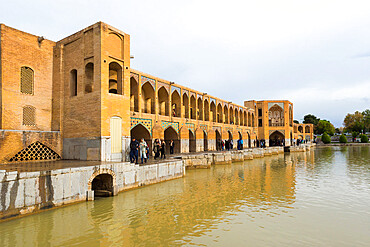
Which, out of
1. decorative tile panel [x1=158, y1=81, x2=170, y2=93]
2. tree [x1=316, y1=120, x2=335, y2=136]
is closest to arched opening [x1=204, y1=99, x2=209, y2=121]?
decorative tile panel [x1=158, y1=81, x2=170, y2=93]

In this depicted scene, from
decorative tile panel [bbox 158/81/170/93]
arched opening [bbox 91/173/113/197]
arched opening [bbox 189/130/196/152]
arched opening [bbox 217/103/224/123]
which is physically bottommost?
arched opening [bbox 91/173/113/197]

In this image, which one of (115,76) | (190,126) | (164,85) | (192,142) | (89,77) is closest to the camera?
(89,77)

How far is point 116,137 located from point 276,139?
109 ft

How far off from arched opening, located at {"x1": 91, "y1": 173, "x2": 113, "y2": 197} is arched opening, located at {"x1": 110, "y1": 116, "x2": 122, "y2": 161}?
1652mm

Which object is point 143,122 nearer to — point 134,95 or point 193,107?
point 134,95

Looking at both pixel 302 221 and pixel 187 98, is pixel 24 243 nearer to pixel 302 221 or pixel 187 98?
pixel 302 221

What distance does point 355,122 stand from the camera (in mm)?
62719

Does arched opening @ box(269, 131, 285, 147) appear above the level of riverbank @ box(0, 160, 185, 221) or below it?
above

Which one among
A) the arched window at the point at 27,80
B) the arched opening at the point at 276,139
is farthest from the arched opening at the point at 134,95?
the arched opening at the point at 276,139

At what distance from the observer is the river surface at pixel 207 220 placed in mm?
5004

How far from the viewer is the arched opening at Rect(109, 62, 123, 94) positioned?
37.1 feet

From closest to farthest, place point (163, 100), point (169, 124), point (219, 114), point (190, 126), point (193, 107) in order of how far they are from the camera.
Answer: point (169, 124) < point (163, 100) < point (190, 126) < point (193, 107) < point (219, 114)

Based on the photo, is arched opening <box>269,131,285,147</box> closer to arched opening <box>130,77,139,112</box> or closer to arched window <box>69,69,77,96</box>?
arched opening <box>130,77,139,112</box>

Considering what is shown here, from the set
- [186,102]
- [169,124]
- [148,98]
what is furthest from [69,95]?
[186,102]
